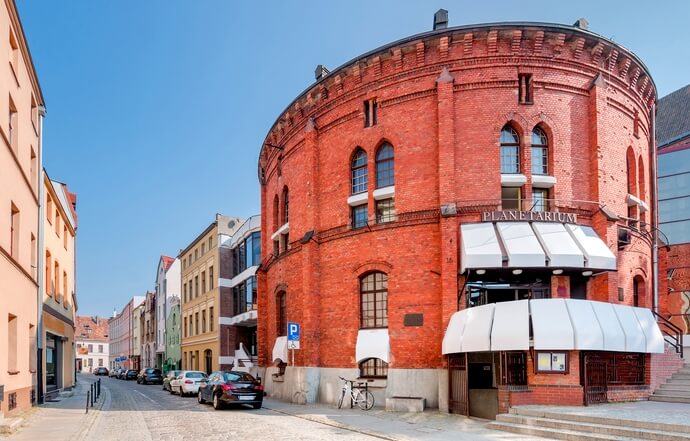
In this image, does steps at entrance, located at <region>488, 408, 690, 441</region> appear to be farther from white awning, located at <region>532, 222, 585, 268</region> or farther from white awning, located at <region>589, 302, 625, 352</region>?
white awning, located at <region>532, 222, 585, 268</region>

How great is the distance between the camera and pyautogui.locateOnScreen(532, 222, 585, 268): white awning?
18188 millimetres

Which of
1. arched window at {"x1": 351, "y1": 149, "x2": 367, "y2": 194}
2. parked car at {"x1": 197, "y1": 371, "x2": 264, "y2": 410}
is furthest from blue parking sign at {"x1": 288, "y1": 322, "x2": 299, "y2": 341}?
Answer: arched window at {"x1": 351, "y1": 149, "x2": 367, "y2": 194}

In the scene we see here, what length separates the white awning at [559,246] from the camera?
1819 centimetres

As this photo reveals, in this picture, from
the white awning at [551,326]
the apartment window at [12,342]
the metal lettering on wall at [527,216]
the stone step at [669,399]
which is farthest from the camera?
the metal lettering on wall at [527,216]

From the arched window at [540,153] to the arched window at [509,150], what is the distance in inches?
21.3

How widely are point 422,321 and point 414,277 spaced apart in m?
1.48

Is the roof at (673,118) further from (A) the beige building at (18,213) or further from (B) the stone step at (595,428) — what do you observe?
(A) the beige building at (18,213)

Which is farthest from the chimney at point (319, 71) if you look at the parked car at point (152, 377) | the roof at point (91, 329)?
the roof at point (91, 329)

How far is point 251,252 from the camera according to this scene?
1534 inches

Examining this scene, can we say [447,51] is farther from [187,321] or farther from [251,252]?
[187,321]

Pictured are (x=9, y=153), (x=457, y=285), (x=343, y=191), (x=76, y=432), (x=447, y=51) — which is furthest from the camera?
(x=343, y=191)

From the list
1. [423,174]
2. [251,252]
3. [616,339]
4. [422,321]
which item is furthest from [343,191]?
[251,252]

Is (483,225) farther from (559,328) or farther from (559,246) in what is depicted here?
(559,328)

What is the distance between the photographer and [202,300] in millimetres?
48531
